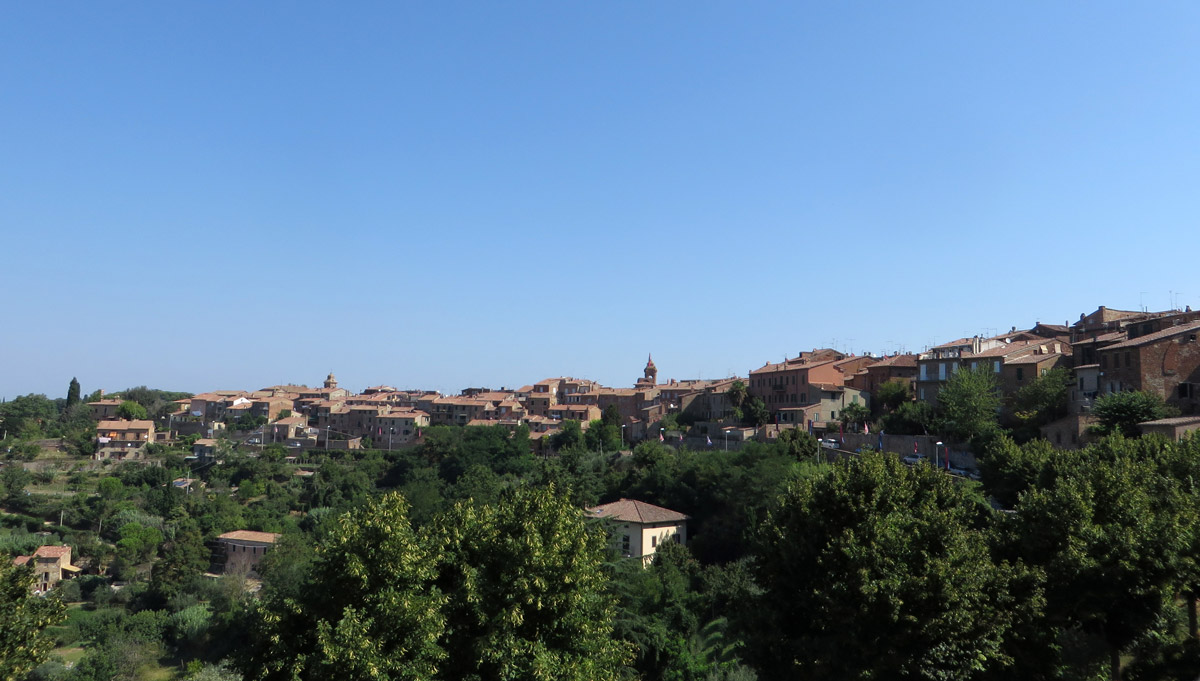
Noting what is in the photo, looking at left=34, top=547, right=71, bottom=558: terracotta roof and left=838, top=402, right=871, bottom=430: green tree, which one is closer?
left=838, top=402, right=871, bottom=430: green tree

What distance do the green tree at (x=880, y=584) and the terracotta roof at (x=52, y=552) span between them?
59804 millimetres

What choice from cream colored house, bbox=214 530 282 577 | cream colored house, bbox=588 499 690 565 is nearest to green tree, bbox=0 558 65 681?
cream colored house, bbox=588 499 690 565

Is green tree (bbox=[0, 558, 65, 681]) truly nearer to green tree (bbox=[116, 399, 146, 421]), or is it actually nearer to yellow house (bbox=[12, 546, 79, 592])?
yellow house (bbox=[12, 546, 79, 592])

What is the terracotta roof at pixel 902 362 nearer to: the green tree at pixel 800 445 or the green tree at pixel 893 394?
the green tree at pixel 893 394

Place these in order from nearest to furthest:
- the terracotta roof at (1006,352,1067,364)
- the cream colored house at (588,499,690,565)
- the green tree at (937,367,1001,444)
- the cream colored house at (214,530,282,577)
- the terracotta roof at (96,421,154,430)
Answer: the cream colored house at (588,499,690,565)
the green tree at (937,367,1001,444)
the terracotta roof at (1006,352,1067,364)
the cream colored house at (214,530,282,577)
the terracotta roof at (96,421,154,430)

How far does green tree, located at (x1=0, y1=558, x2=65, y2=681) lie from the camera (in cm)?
1277

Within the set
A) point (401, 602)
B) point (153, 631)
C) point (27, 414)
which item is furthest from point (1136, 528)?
point (27, 414)

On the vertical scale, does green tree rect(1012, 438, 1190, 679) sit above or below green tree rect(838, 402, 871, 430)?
below

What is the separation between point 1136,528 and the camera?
15.4 m

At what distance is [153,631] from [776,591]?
40505mm

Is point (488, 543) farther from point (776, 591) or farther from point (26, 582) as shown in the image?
point (26, 582)

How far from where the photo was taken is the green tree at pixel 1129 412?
34375mm

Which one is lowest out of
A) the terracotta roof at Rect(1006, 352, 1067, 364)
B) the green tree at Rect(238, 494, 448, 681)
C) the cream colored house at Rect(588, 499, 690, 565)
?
the cream colored house at Rect(588, 499, 690, 565)

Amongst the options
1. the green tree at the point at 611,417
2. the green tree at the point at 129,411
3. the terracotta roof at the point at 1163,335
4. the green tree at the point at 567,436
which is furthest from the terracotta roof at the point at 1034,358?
the green tree at the point at 129,411
